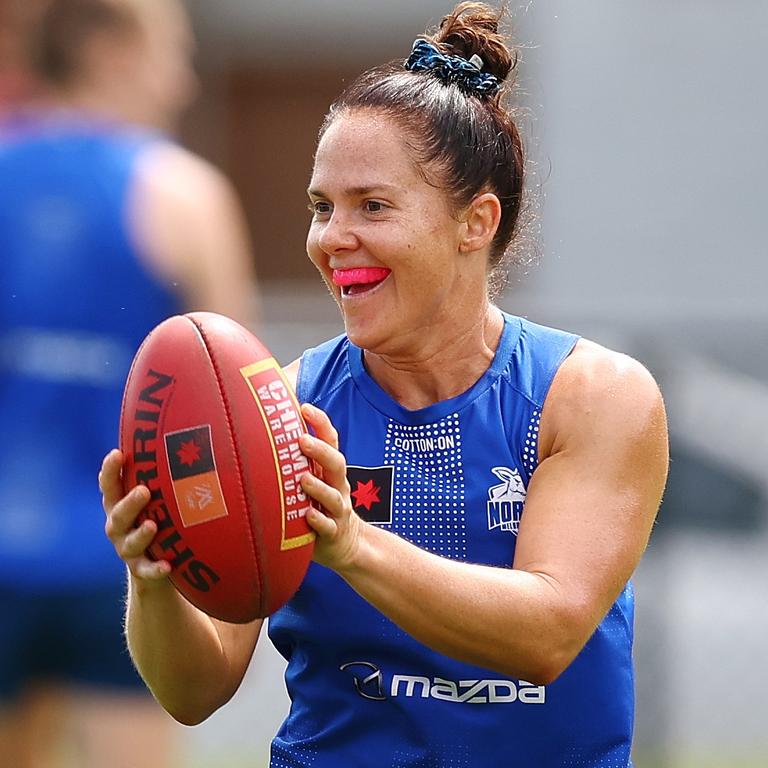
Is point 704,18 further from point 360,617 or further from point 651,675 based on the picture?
point 360,617

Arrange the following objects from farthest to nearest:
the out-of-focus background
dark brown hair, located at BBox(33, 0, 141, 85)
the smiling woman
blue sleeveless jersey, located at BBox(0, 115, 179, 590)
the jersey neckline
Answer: the out-of-focus background < dark brown hair, located at BBox(33, 0, 141, 85) < blue sleeveless jersey, located at BBox(0, 115, 179, 590) < the jersey neckline < the smiling woman

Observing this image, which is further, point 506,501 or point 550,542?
point 506,501

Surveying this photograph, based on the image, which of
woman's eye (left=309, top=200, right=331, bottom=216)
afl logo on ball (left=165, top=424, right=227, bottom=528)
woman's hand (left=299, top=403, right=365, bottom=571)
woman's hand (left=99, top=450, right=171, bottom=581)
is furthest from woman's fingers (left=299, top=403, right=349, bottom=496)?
woman's eye (left=309, top=200, right=331, bottom=216)

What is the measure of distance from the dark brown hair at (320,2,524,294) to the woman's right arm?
0.78m

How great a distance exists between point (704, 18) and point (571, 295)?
2212mm

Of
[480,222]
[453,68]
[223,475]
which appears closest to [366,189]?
[480,222]

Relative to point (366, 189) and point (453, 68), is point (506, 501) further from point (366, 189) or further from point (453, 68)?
point (453, 68)

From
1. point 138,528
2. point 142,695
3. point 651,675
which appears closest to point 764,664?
point 651,675

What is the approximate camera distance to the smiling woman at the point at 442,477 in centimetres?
273

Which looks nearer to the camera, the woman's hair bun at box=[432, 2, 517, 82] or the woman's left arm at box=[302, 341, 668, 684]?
the woman's left arm at box=[302, 341, 668, 684]

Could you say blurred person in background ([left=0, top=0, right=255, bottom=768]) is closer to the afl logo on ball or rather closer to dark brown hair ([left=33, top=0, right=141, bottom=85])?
dark brown hair ([left=33, top=0, right=141, bottom=85])

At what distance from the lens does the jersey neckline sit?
2869 millimetres

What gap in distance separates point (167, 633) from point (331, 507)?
0.50 m

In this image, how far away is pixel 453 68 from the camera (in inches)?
117
